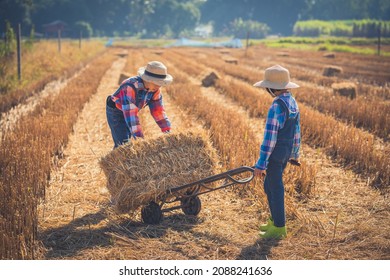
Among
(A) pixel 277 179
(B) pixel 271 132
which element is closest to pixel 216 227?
(A) pixel 277 179

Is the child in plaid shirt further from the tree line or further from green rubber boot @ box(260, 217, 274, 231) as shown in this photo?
the tree line

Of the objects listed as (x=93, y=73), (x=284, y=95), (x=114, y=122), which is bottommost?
(x=93, y=73)

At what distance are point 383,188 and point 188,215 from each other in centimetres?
264

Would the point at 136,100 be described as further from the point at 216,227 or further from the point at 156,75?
the point at 216,227

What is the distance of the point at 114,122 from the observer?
5.48m

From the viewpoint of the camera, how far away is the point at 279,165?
4.30 m

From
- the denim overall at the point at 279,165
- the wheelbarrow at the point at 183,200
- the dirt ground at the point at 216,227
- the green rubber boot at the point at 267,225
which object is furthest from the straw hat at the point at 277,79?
the dirt ground at the point at 216,227

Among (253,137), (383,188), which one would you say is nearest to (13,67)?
(253,137)

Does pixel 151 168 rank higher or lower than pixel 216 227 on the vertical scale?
higher

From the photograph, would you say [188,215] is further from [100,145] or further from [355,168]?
[100,145]

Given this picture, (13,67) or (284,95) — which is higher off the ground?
(284,95)

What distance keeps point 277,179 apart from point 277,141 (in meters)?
0.36

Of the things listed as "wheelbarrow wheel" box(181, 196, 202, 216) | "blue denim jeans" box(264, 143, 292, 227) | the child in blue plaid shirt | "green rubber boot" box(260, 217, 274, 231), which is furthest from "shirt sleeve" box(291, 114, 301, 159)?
"wheelbarrow wheel" box(181, 196, 202, 216)

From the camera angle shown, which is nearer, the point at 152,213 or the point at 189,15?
the point at 152,213
